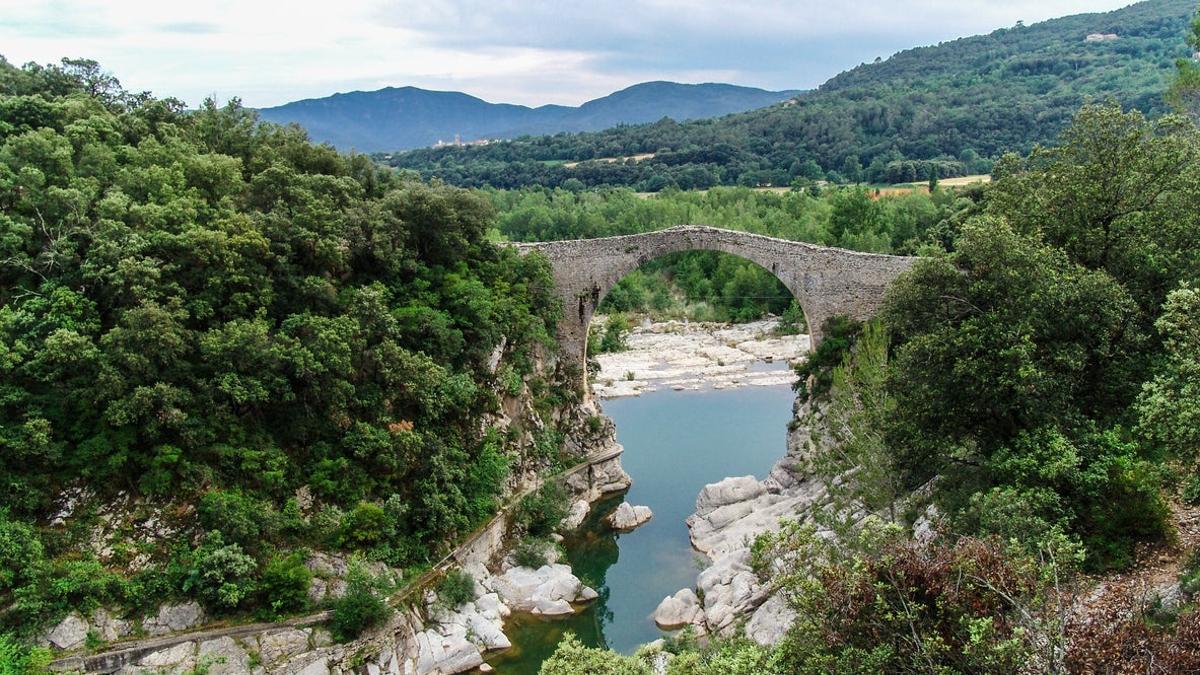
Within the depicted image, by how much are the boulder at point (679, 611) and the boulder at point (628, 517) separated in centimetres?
416

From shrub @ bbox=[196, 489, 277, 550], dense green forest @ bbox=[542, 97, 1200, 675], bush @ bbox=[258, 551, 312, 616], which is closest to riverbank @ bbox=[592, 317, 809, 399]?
dense green forest @ bbox=[542, 97, 1200, 675]

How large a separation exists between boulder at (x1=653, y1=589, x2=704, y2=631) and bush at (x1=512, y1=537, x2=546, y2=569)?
292 cm

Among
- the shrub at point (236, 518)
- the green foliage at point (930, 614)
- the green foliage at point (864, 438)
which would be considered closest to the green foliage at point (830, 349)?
the green foliage at point (864, 438)

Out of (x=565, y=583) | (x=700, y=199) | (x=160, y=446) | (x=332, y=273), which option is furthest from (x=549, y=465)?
(x=700, y=199)

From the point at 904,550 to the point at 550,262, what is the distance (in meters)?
17.9

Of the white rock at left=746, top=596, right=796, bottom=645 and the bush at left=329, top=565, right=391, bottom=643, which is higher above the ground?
the bush at left=329, top=565, right=391, bottom=643

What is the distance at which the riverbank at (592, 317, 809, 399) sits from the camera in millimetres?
35031

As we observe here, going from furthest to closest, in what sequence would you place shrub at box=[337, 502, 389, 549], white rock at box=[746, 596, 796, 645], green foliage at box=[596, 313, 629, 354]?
green foliage at box=[596, 313, 629, 354] < shrub at box=[337, 502, 389, 549] < white rock at box=[746, 596, 796, 645]

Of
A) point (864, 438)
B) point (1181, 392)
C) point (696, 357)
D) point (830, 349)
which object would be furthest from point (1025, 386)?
point (696, 357)

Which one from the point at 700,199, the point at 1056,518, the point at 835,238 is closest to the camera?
the point at 1056,518

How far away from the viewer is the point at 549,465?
22.3 m

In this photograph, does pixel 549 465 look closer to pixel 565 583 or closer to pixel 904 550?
pixel 565 583

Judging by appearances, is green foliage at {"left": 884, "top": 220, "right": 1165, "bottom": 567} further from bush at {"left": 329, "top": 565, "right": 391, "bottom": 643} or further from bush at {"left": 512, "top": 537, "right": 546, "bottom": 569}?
bush at {"left": 512, "top": 537, "right": 546, "bottom": 569}

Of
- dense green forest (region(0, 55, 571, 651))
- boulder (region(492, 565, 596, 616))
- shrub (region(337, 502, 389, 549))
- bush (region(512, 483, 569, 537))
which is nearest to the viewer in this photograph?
dense green forest (region(0, 55, 571, 651))
